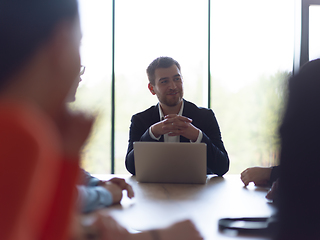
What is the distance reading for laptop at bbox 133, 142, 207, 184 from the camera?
1.40 meters

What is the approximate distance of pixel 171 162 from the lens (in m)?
1.43

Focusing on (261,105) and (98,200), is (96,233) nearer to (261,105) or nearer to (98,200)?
(98,200)

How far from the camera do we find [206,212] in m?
0.93

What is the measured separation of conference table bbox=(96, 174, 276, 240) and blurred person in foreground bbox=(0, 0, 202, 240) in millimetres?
293

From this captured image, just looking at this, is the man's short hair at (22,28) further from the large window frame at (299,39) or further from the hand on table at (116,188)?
the large window frame at (299,39)

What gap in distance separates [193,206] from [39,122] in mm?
788

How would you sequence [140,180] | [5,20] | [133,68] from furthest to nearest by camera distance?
[133,68]
[140,180]
[5,20]

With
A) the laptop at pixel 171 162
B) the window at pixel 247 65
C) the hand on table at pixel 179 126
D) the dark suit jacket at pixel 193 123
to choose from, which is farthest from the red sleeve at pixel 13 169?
the window at pixel 247 65

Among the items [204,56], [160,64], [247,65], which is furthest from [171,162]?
[247,65]

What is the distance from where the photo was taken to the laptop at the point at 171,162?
1399 mm

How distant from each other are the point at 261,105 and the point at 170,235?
164 inches

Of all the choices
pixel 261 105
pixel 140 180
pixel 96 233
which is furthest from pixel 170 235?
pixel 261 105

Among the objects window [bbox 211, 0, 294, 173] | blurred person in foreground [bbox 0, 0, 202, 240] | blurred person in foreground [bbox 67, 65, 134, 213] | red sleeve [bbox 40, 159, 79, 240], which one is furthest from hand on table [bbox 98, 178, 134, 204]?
window [bbox 211, 0, 294, 173]

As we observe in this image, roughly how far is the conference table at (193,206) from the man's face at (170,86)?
1168 millimetres
